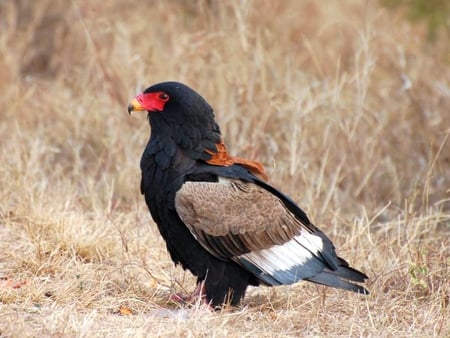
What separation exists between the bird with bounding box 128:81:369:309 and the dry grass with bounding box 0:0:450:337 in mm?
182

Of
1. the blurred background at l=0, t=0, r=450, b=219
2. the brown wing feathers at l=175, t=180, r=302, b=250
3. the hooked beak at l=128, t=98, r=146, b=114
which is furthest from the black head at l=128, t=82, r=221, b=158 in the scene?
the blurred background at l=0, t=0, r=450, b=219

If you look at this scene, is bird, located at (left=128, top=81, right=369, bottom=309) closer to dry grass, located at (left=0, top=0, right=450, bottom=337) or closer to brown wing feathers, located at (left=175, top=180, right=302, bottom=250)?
brown wing feathers, located at (left=175, top=180, right=302, bottom=250)

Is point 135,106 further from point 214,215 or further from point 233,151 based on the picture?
point 233,151

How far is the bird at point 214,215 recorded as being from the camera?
4.68 metres

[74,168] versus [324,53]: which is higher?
[324,53]

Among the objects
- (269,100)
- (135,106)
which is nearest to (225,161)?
(135,106)

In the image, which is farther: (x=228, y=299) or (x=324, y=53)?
(x=324, y=53)

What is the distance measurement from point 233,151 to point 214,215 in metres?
2.77

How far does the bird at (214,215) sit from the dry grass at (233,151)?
182mm

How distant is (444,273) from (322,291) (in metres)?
0.70

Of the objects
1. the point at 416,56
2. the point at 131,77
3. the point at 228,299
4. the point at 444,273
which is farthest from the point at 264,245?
the point at 416,56

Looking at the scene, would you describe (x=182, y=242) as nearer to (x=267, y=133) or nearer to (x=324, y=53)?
(x=267, y=133)

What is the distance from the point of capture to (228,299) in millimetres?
4758

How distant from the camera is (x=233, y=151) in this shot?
7.41 meters
